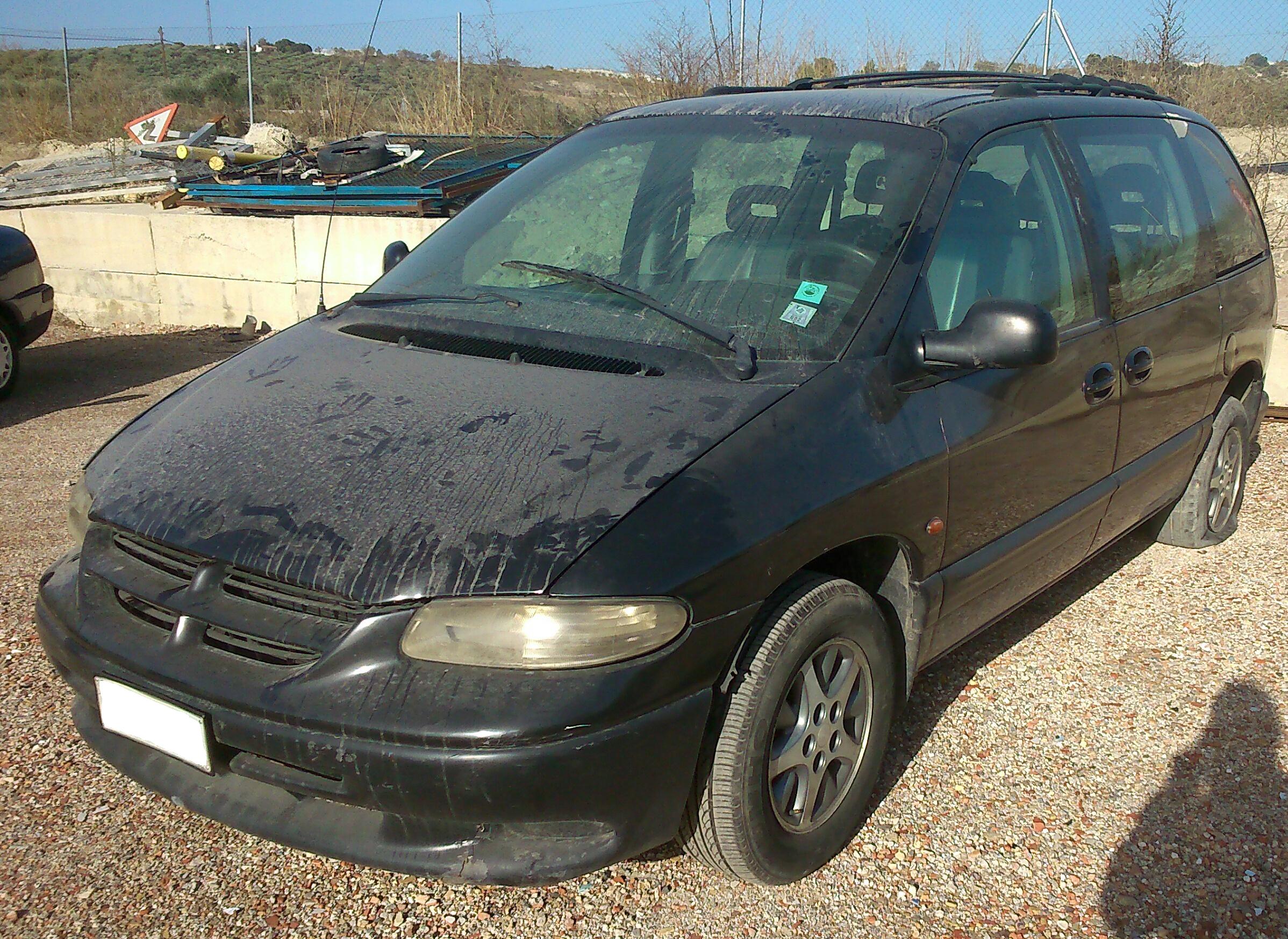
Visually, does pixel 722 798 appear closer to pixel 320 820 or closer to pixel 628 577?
pixel 628 577

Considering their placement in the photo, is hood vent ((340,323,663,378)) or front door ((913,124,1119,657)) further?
front door ((913,124,1119,657))

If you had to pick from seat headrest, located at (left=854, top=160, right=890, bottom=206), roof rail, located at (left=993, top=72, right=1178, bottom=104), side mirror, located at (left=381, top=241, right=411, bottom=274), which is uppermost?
roof rail, located at (left=993, top=72, right=1178, bottom=104)

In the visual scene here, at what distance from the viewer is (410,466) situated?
230 centimetres

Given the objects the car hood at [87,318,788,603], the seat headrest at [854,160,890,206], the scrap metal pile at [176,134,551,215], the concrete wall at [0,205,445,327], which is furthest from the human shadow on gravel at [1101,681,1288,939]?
the scrap metal pile at [176,134,551,215]

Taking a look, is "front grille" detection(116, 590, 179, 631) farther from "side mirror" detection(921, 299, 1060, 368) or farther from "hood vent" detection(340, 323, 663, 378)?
"side mirror" detection(921, 299, 1060, 368)

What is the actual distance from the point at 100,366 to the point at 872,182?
25.3ft

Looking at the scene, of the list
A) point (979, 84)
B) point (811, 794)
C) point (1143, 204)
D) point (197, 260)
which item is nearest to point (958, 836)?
point (811, 794)

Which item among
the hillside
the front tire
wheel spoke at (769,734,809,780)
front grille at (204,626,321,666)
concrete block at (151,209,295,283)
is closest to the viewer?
front grille at (204,626,321,666)

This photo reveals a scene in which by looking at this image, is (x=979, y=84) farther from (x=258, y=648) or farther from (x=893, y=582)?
(x=258, y=648)

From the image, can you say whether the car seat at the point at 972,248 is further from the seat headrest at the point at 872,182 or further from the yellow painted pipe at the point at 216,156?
the yellow painted pipe at the point at 216,156

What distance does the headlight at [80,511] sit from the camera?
257 centimetres

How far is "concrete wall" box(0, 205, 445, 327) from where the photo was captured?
876cm

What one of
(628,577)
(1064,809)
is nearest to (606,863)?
(628,577)

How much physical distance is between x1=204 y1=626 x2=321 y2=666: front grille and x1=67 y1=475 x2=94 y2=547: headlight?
60 centimetres
